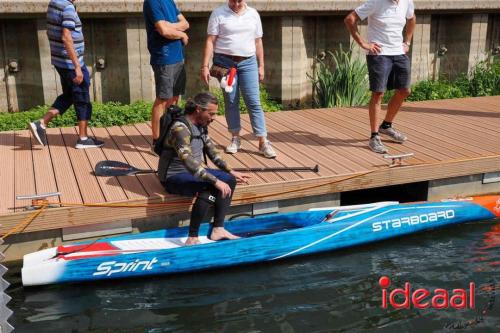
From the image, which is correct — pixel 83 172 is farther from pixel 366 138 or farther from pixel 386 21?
pixel 386 21

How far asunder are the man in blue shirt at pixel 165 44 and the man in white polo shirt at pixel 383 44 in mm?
1893

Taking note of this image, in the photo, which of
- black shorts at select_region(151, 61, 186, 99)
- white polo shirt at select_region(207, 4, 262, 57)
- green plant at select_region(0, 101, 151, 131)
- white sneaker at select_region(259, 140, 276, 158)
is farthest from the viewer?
green plant at select_region(0, 101, 151, 131)

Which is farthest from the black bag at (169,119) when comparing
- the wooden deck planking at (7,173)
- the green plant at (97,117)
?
the green plant at (97,117)

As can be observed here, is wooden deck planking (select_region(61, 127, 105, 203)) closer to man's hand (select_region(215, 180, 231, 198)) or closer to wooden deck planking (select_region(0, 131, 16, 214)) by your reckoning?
wooden deck planking (select_region(0, 131, 16, 214))

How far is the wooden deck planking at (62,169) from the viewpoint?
5.66 metres

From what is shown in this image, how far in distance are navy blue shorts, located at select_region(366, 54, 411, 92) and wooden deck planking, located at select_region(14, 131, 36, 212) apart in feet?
12.5

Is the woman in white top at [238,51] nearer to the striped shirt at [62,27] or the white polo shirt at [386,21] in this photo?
the white polo shirt at [386,21]

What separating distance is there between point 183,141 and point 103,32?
4961 mm

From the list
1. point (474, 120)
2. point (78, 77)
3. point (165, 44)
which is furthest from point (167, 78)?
point (474, 120)

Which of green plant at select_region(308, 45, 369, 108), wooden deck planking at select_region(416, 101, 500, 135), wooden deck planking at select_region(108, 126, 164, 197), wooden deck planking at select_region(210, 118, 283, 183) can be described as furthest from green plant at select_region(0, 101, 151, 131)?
wooden deck planking at select_region(416, 101, 500, 135)

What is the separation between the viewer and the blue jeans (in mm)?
6488

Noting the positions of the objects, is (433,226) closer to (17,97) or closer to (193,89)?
(193,89)

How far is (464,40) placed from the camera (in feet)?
39.3

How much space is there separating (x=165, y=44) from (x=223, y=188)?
1.95m
